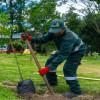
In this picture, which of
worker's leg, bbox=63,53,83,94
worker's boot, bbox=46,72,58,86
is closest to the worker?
worker's leg, bbox=63,53,83,94

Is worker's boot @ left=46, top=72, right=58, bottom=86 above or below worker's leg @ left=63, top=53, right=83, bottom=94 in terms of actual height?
below

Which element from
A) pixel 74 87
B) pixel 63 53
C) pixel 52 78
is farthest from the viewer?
pixel 52 78

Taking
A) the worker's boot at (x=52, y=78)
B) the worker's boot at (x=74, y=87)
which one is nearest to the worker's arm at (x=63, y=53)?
the worker's boot at (x=74, y=87)

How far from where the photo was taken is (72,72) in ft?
30.4

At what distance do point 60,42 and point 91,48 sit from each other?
115ft

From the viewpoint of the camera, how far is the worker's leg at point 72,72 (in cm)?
923

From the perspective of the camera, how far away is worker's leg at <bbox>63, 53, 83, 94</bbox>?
364 inches

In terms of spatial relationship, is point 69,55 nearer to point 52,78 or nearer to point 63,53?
point 63,53

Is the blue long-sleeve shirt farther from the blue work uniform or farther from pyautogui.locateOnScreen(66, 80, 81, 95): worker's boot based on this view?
pyautogui.locateOnScreen(66, 80, 81, 95): worker's boot

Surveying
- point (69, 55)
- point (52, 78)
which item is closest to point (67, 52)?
point (69, 55)

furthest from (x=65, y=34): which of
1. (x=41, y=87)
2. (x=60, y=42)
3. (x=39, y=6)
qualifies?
(x=39, y=6)

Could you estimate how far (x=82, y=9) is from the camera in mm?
41875

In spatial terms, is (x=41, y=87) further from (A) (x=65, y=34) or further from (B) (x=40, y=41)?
(A) (x=65, y=34)

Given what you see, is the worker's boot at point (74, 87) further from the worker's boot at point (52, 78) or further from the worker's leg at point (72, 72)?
the worker's boot at point (52, 78)
